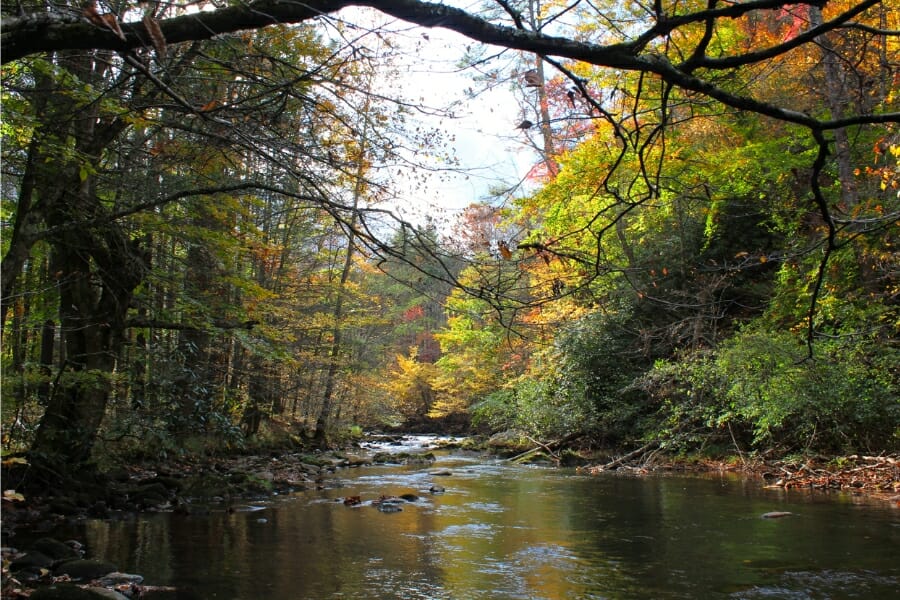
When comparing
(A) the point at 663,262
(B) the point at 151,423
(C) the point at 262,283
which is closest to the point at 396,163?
(B) the point at 151,423

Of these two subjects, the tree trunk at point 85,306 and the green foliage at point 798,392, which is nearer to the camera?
the tree trunk at point 85,306

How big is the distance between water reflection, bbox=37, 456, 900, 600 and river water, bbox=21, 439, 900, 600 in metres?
0.02

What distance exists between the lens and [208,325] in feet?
29.2

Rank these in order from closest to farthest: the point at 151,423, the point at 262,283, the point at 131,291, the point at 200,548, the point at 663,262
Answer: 1. the point at 200,548
2. the point at 131,291
3. the point at 151,423
4. the point at 663,262
5. the point at 262,283

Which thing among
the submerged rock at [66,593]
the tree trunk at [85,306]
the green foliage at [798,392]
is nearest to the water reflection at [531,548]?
the submerged rock at [66,593]

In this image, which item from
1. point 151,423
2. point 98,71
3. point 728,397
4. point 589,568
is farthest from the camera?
point 728,397

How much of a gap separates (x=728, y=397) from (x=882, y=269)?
146 inches

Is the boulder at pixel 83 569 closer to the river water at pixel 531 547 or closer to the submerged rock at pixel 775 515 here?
the river water at pixel 531 547

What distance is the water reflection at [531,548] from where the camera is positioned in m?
5.18

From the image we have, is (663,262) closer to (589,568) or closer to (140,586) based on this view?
(589,568)

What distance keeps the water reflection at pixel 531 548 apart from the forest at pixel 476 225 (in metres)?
1.95

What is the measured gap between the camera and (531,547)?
6.62m

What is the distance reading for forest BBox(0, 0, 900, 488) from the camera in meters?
2.77

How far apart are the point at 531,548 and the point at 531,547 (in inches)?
1.6
